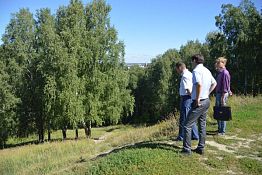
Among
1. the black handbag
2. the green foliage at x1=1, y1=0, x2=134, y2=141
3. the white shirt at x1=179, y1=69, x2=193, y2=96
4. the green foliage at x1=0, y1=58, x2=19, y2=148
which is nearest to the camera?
the white shirt at x1=179, y1=69, x2=193, y2=96

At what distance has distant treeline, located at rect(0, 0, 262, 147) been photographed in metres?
27.9

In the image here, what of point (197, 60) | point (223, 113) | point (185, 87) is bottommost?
point (223, 113)

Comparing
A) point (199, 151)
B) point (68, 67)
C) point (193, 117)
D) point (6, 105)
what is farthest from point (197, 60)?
point (6, 105)

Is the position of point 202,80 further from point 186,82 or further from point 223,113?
point 223,113

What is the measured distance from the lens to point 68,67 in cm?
2741

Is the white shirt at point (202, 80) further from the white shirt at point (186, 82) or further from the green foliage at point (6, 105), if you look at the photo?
the green foliage at point (6, 105)

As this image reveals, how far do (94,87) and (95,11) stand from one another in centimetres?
722

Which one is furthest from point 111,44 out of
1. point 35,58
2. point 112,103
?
point 35,58

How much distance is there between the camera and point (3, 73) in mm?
31703

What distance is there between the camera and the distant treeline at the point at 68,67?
91.5 ft

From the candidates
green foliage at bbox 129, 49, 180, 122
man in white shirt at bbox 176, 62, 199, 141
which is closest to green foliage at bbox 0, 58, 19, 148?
man in white shirt at bbox 176, 62, 199, 141

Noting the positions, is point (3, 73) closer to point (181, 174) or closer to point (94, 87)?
point (94, 87)

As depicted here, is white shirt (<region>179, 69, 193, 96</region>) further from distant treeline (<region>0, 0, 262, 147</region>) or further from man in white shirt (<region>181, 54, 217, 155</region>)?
distant treeline (<region>0, 0, 262, 147</region>)

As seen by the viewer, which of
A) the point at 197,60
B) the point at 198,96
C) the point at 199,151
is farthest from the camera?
the point at 199,151
